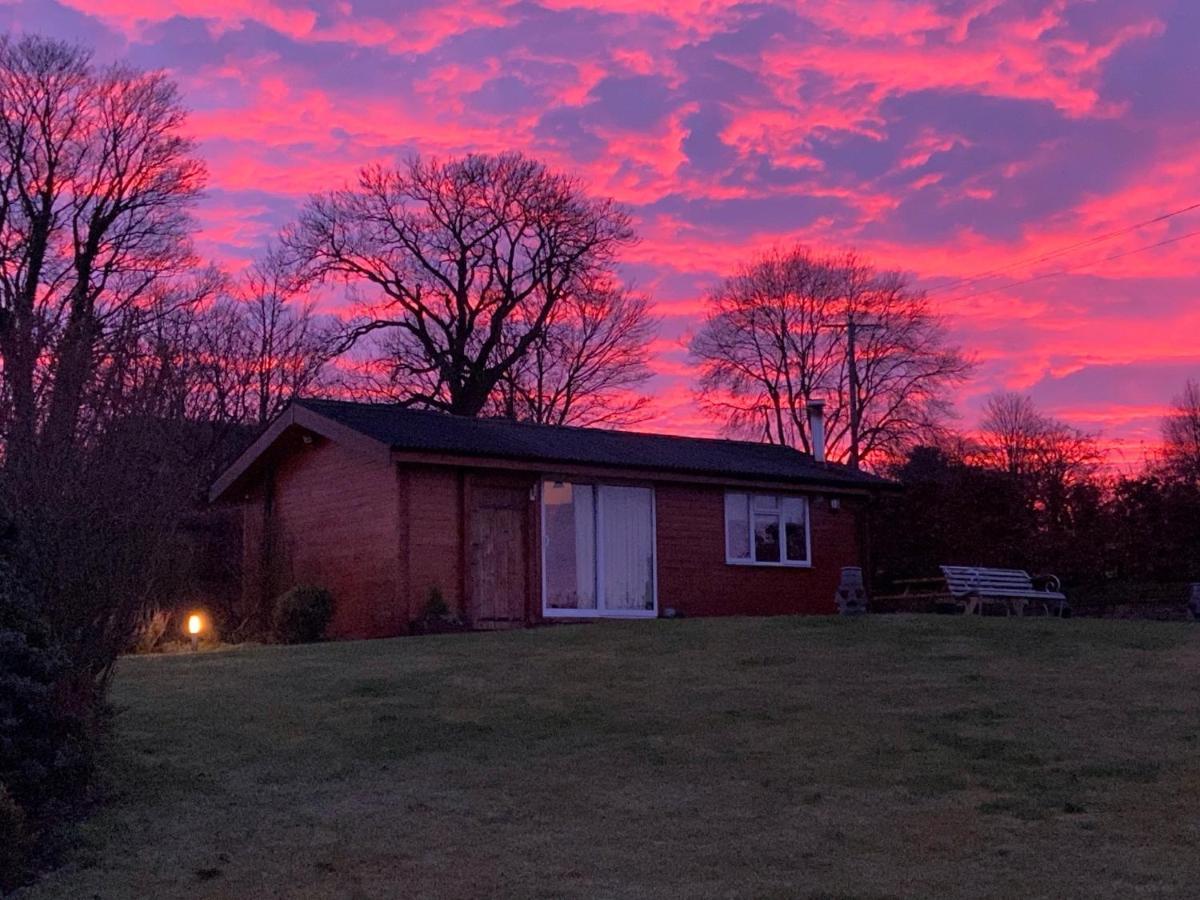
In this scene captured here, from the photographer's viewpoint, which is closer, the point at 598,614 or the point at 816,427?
the point at 598,614

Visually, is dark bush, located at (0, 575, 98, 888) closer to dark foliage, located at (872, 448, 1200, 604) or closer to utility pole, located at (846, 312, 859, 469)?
dark foliage, located at (872, 448, 1200, 604)

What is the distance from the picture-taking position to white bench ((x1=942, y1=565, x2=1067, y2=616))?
22.0 meters

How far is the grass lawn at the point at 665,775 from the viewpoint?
7.73m

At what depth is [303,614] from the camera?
20422mm

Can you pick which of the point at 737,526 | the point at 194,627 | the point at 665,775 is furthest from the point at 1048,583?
the point at 665,775

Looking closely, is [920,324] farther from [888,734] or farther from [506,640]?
[888,734]

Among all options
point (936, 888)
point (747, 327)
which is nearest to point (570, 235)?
point (747, 327)

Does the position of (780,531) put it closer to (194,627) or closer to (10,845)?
(194,627)

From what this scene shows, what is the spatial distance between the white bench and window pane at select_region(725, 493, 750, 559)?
3983 mm

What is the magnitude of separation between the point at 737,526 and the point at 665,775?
15.7 m

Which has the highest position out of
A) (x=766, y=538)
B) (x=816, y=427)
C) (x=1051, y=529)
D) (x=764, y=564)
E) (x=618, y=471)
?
(x=816, y=427)

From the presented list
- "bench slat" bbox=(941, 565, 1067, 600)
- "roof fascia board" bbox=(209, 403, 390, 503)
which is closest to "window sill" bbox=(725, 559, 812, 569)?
"bench slat" bbox=(941, 565, 1067, 600)

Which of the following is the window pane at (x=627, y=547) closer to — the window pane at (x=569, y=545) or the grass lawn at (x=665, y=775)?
the window pane at (x=569, y=545)

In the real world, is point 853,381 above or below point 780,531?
above
